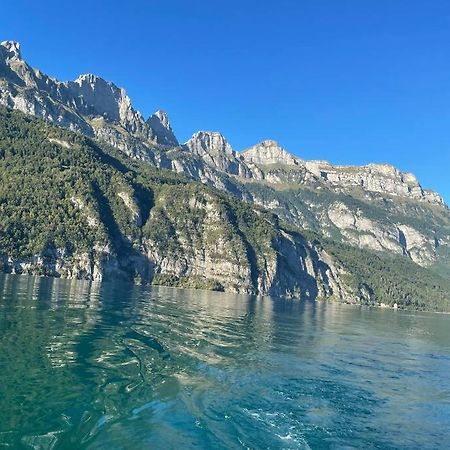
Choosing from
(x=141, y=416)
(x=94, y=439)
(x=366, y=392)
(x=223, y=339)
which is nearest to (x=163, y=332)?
(x=223, y=339)

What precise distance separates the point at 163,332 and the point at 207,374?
24064mm

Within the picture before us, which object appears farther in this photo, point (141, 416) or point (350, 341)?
point (350, 341)

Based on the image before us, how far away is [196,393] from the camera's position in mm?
37062

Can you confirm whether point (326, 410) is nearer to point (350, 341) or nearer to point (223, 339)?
point (223, 339)

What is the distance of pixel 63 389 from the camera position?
33156 mm

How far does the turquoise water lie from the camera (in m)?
27.6

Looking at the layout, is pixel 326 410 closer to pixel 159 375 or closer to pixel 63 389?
pixel 159 375

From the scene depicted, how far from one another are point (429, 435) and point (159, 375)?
21059 mm

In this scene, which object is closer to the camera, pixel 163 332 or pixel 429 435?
pixel 429 435

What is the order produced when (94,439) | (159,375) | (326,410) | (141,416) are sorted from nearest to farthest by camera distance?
(94,439), (141,416), (326,410), (159,375)

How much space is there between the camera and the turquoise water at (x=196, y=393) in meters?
27.6

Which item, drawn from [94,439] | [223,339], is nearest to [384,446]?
[94,439]

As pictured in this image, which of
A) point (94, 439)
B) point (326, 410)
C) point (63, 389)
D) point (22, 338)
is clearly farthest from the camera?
point (22, 338)

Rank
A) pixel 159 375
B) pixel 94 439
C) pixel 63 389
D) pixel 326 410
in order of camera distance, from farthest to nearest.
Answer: pixel 159 375
pixel 326 410
pixel 63 389
pixel 94 439
